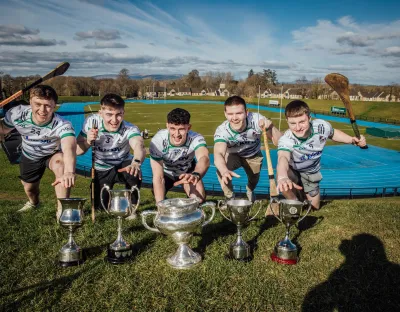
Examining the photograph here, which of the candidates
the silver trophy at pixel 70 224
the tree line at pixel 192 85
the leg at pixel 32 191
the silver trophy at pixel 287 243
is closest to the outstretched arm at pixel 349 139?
the silver trophy at pixel 287 243

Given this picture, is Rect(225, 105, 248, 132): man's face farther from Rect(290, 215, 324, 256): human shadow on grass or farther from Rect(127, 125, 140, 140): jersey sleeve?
Rect(290, 215, 324, 256): human shadow on grass

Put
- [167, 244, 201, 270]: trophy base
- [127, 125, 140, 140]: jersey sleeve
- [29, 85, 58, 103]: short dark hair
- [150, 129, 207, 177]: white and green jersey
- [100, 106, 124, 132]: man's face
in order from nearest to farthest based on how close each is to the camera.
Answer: [167, 244, 201, 270]: trophy base
[29, 85, 58, 103]: short dark hair
[150, 129, 207, 177]: white and green jersey
[100, 106, 124, 132]: man's face
[127, 125, 140, 140]: jersey sleeve

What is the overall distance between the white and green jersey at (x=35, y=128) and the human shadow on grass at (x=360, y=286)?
13.9 ft

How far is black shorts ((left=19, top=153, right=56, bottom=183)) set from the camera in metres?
6.38

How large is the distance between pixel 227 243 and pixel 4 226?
10.7ft

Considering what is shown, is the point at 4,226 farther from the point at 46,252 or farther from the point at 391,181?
the point at 391,181

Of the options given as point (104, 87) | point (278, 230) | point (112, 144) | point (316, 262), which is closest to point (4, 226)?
point (112, 144)

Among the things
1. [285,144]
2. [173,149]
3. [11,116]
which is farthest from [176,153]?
A: [11,116]

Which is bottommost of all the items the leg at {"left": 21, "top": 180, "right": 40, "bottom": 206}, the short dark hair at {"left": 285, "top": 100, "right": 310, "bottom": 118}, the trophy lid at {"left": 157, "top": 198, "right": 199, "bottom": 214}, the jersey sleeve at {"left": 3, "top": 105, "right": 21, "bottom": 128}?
the leg at {"left": 21, "top": 180, "right": 40, "bottom": 206}

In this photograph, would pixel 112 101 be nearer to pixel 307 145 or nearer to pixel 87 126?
pixel 87 126

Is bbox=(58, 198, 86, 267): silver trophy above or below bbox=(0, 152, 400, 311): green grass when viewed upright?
above

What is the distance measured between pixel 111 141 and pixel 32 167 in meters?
1.52

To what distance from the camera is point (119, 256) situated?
13.4ft

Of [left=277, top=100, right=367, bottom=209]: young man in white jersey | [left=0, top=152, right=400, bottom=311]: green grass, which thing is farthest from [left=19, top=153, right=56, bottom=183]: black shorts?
[left=277, top=100, right=367, bottom=209]: young man in white jersey
